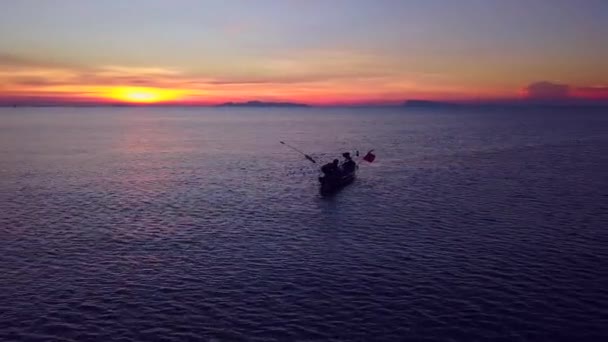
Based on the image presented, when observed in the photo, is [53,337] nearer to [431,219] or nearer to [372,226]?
[372,226]

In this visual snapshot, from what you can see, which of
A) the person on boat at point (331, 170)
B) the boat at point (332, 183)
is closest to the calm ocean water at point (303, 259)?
the boat at point (332, 183)

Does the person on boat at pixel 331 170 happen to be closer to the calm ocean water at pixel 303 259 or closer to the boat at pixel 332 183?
the boat at pixel 332 183

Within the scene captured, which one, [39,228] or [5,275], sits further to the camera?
[39,228]

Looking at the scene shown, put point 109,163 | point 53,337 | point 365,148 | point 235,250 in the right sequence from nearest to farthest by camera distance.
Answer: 1. point 53,337
2. point 235,250
3. point 109,163
4. point 365,148

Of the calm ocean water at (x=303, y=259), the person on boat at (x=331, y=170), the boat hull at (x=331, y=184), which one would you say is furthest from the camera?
the person on boat at (x=331, y=170)

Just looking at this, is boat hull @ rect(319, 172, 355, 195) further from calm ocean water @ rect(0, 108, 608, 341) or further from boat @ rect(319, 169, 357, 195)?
calm ocean water @ rect(0, 108, 608, 341)

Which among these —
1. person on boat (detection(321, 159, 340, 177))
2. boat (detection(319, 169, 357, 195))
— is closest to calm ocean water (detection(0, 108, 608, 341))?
boat (detection(319, 169, 357, 195))

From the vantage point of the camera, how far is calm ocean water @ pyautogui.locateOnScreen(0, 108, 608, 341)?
140 ft

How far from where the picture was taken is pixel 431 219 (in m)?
75.6

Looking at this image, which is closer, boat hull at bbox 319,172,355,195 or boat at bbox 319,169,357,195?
boat hull at bbox 319,172,355,195

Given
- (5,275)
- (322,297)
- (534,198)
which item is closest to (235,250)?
(322,297)

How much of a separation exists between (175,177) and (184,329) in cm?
8218

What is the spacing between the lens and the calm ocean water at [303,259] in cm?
4256

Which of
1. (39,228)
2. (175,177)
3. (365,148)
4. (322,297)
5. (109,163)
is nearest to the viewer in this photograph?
(322,297)
